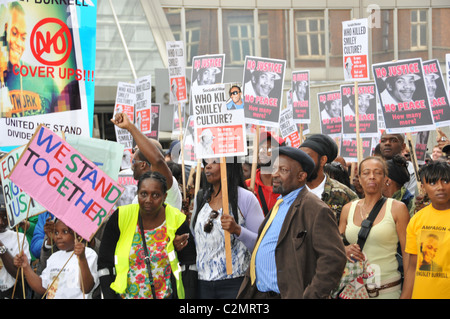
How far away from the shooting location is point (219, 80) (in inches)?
408

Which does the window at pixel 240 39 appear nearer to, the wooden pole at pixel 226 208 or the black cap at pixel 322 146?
the black cap at pixel 322 146

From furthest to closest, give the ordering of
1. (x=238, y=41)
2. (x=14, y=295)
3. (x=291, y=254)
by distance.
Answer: (x=238, y=41)
(x=14, y=295)
(x=291, y=254)

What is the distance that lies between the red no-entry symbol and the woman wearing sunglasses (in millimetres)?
1742

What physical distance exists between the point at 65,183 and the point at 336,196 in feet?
7.20

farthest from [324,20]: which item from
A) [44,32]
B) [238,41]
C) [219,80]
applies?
[44,32]

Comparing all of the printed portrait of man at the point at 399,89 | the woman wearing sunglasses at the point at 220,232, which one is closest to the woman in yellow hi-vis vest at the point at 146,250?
the woman wearing sunglasses at the point at 220,232

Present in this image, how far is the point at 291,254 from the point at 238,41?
23.9 m

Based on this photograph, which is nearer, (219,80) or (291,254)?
(291,254)

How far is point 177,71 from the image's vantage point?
1188 cm

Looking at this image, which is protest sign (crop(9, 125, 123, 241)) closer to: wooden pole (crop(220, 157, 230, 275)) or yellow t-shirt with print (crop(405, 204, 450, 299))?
wooden pole (crop(220, 157, 230, 275))

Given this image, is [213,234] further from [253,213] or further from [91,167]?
[91,167]

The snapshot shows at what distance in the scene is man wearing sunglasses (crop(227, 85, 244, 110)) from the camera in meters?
5.95

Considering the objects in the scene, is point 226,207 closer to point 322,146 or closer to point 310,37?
point 322,146

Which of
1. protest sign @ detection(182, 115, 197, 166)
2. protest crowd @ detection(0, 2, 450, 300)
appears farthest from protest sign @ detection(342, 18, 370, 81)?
protest crowd @ detection(0, 2, 450, 300)
